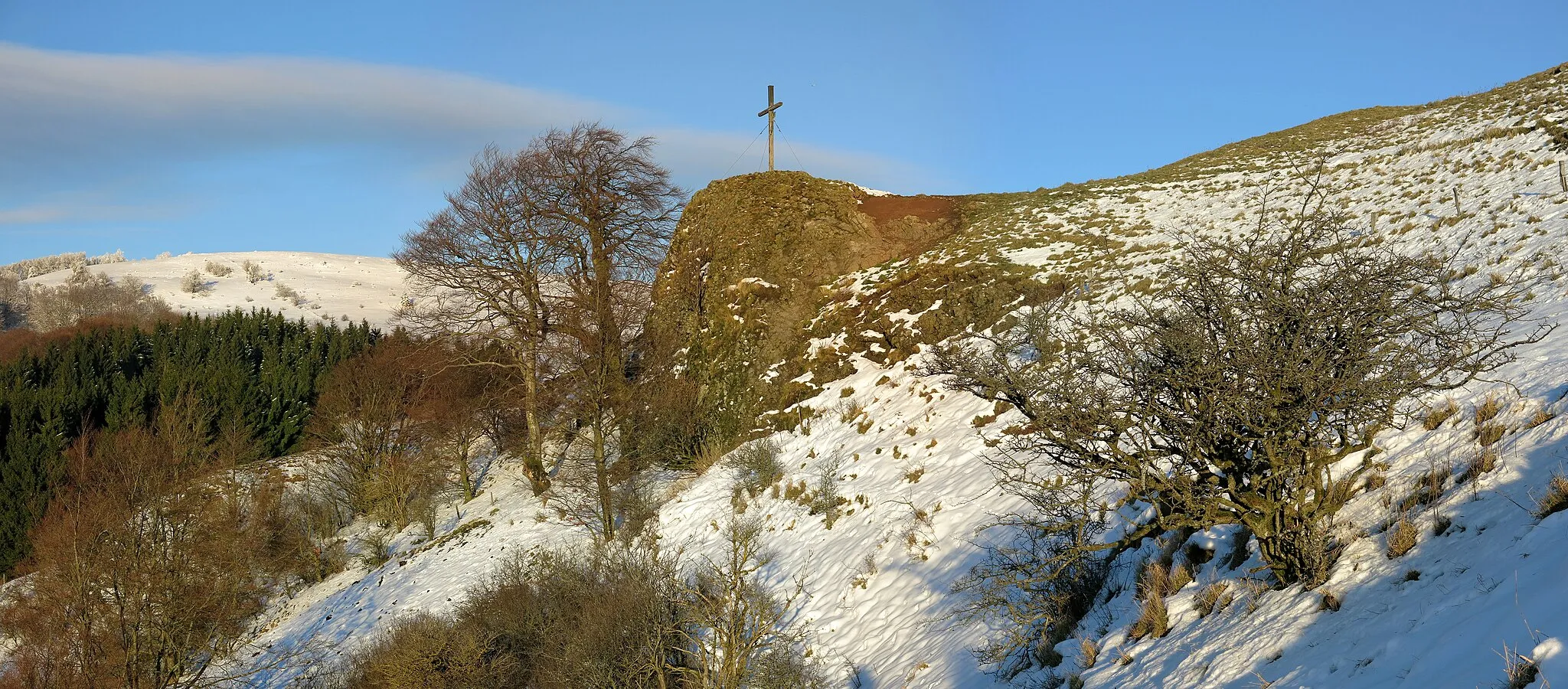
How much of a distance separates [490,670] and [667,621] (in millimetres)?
3431

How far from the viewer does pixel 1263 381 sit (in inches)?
244

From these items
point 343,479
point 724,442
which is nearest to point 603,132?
point 724,442

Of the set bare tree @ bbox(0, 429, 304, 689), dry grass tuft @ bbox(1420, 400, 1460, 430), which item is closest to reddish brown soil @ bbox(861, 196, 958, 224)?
dry grass tuft @ bbox(1420, 400, 1460, 430)

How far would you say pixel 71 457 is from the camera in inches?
1244

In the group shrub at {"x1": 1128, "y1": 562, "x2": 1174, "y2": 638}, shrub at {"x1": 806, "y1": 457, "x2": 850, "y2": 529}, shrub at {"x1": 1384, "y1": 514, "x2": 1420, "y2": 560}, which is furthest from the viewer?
shrub at {"x1": 806, "y1": 457, "x2": 850, "y2": 529}

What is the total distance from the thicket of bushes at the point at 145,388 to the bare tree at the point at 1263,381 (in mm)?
33030

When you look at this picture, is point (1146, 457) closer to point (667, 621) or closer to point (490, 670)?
point (667, 621)

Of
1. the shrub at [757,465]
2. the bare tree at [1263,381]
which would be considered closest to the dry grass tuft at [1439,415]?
the bare tree at [1263,381]

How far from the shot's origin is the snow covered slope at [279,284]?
234 ft

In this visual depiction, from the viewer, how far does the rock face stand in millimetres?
24500

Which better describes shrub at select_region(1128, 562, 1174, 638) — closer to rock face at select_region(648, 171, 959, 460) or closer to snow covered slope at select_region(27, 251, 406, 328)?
rock face at select_region(648, 171, 959, 460)

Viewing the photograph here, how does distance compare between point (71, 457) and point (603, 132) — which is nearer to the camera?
point (603, 132)

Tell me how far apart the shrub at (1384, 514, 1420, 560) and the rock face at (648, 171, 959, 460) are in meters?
17.2

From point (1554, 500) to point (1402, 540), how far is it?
103 centimetres
